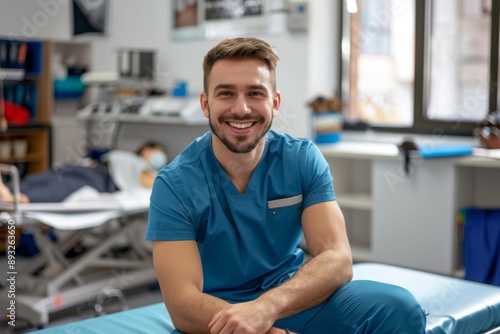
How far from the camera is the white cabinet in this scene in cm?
337

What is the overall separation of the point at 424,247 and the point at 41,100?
311 cm

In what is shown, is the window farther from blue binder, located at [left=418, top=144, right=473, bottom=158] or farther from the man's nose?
the man's nose

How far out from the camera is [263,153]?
1.89 meters

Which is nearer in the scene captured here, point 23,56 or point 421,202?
point 421,202

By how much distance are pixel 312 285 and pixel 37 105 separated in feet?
13.0

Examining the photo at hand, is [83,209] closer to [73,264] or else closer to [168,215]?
[73,264]

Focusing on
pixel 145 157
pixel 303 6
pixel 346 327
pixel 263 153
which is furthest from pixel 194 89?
pixel 346 327

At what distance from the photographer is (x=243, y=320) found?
4.96 feet

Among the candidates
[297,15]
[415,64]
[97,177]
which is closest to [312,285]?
[97,177]

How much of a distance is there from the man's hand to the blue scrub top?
26cm

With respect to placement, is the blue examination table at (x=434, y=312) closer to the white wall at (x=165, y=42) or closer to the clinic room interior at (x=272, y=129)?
the clinic room interior at (x=272, y=129)

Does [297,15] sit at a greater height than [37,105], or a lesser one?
greater

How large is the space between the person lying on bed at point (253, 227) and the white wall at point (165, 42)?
2285 mm

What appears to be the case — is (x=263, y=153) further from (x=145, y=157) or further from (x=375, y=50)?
(x=375, y=50)
